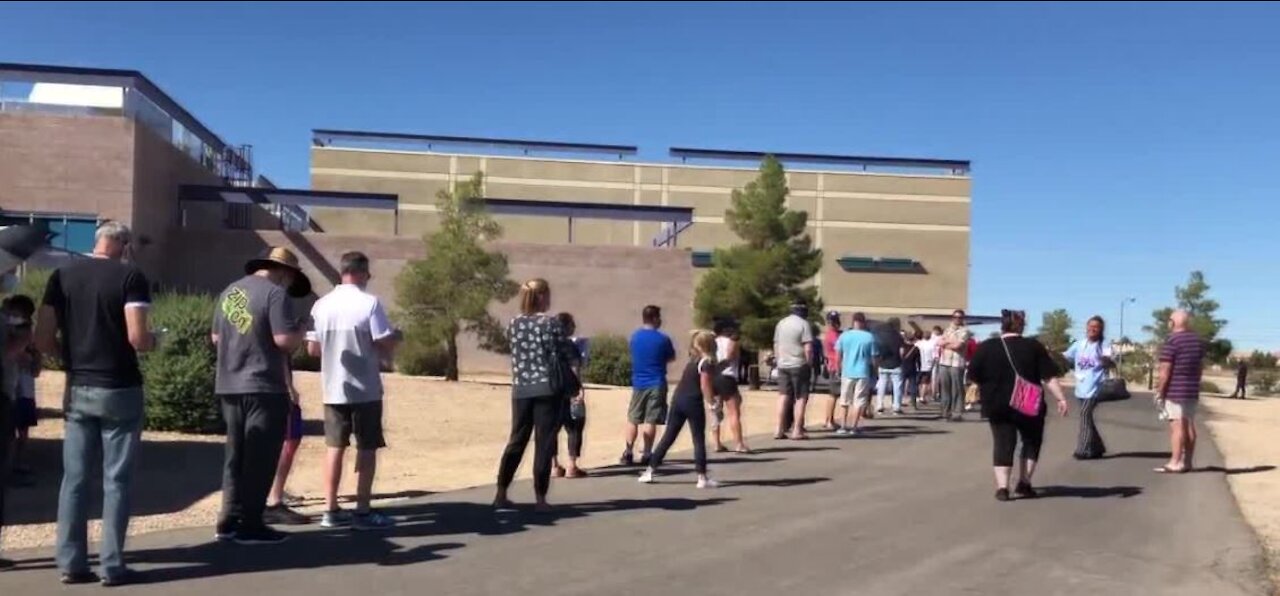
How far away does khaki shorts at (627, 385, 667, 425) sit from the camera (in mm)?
12141

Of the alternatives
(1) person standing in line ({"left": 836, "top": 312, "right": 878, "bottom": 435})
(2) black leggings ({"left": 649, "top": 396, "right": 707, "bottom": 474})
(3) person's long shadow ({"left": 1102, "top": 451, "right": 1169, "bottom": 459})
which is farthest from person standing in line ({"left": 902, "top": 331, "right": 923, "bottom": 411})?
(2) black leggings ({"left": 649, "top": 396, "right": 707, "bottom": 474})

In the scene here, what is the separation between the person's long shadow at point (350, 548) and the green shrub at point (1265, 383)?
46776 millimetres

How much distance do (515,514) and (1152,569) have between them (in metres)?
4.41

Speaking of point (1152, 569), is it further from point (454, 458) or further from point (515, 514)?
point (454, 458)

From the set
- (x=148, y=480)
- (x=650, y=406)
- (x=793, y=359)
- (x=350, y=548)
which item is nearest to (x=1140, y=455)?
(x=793, y=359)

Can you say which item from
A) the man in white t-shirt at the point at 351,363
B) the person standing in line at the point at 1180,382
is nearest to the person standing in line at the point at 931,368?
the person standing in line at the point at 1180,382

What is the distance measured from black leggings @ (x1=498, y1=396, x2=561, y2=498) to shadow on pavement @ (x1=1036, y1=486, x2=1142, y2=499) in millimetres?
4571

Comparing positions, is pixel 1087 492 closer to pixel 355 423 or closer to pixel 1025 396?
pixel 1025 396

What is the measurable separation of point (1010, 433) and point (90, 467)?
7301 mm

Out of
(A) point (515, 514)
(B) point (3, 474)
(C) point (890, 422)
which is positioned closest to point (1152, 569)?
(A) point (515, 514)

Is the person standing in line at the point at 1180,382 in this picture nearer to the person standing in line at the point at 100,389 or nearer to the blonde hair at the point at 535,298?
the blonde hair at the point at 535,298

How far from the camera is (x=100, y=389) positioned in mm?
6484

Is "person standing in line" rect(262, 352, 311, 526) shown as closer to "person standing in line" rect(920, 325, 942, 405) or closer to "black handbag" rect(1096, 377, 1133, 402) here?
"black handbag" rect(1096, 377, 1133, 402)

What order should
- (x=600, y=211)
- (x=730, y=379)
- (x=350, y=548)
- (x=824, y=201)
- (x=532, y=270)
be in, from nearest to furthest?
(x=350, y=548), (x=730, y=379), (x=532, y=270), (x=600, y=211), (x=824, y=201)
